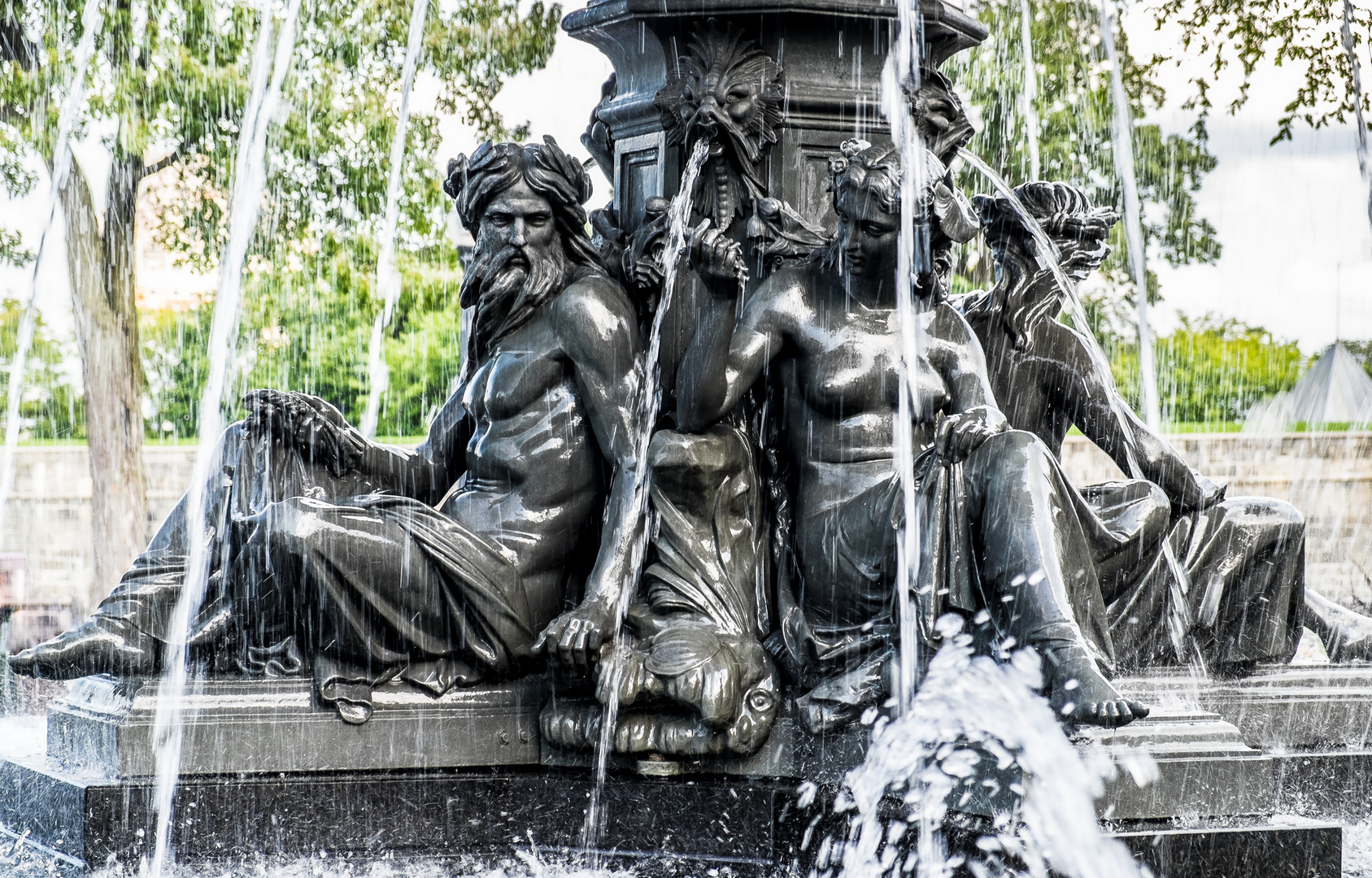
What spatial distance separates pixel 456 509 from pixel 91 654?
46.9 inches

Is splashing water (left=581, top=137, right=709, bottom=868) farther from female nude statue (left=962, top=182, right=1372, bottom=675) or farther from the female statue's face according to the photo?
female nude statue (left=962, top=182, right=1372, bottom=675)

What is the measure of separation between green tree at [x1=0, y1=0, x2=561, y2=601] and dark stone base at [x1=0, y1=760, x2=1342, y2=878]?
9472 millimetres

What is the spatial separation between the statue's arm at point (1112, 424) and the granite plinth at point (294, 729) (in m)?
2.08

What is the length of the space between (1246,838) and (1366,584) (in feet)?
41.9

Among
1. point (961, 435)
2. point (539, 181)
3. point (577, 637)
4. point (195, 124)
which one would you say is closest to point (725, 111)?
point (539, 181)

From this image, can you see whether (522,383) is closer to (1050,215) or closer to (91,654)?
(91,654)

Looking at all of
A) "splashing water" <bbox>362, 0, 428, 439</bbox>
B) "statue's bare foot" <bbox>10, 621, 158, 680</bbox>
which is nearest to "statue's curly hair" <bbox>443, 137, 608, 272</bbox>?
"statue's bare foot" <bbox>10, 621, 158, 680</bbox>

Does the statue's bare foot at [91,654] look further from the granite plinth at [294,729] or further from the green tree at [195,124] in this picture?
the green tree at [195,124]

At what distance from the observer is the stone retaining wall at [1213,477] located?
55.3 feet

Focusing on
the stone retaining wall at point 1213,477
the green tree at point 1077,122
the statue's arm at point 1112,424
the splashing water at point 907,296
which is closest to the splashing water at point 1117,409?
the statue's arm at point 1112,424

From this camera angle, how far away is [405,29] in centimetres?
1413

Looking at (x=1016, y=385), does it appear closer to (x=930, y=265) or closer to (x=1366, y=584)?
(x=930, y=265)

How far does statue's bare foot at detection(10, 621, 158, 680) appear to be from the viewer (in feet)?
17.2

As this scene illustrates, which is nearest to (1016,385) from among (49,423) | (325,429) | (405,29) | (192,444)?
(325,429)
